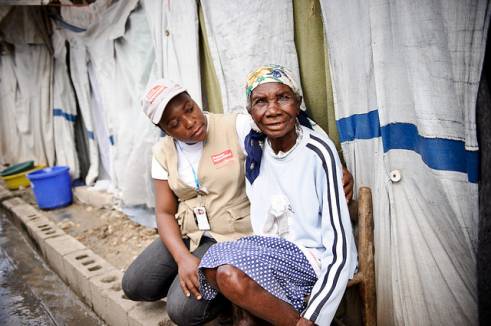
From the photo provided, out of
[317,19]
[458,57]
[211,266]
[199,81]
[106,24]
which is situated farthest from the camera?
[106,24]

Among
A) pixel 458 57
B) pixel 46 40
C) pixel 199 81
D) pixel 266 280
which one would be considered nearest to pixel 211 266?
pixel 266 280

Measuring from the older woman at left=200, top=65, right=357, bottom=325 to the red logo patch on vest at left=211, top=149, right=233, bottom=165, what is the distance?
24 cm

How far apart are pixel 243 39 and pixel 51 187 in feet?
15.3

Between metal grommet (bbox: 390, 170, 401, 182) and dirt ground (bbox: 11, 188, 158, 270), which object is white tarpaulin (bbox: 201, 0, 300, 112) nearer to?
metal grommet (bbox: 390, 170, 401, 182)

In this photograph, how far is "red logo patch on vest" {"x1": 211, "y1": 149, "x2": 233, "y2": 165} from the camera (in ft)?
7.18

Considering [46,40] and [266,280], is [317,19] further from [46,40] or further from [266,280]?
[46,40]

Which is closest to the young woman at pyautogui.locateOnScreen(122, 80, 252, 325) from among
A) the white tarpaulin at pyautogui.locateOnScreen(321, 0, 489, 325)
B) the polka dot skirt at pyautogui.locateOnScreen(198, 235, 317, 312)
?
the polka dot skirt at pyautogui.locateOnScreen(198, 235, 317, 312)

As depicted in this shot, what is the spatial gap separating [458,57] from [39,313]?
3.65 m

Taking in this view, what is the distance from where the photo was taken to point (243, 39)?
102 inches

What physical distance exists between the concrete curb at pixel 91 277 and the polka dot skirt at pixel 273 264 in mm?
969

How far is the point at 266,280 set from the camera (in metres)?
1.63

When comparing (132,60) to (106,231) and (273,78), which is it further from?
(273,78)

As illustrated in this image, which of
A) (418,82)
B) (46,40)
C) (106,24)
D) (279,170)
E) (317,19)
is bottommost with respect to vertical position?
(279,170)

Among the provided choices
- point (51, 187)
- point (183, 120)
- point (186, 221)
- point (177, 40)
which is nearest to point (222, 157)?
point (183, 120)
